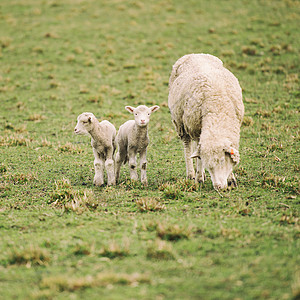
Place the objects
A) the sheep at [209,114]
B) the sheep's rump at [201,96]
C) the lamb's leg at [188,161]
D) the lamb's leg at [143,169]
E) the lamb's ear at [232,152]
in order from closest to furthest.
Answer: the lamb's ear at [232,152], the sheep at [209,114], the sheep's rump at [201,96], the lamb's leg at [143,169], the lamb's leg at [188,161]

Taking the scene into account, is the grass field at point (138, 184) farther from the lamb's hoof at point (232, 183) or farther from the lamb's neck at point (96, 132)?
the lamb's neck at point (96, 132)

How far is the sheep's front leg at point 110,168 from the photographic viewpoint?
26.2 feet

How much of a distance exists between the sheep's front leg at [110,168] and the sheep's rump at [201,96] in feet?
5.40

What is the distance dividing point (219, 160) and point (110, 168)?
2740 mm

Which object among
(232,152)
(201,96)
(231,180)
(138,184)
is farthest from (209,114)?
(138,184)

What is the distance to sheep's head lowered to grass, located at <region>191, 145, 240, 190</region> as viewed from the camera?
244 inches

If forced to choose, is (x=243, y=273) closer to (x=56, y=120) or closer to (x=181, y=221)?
(x=181, y=221)

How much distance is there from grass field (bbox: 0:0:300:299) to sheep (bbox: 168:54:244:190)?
0.65 metres

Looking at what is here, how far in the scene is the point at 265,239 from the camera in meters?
4.67

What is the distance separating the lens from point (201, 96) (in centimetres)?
718

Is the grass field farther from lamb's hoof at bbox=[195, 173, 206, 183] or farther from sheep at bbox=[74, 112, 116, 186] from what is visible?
lamb's hoof at bbox=[195, 173, 206, 183]

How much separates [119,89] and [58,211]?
1197 centimetres

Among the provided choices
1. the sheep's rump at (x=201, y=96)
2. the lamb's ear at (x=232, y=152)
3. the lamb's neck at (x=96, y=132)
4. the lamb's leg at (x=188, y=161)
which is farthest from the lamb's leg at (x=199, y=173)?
the lamb's neck at (x=96, y=132)

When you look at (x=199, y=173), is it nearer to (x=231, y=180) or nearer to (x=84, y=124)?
(x=231, y=180)
